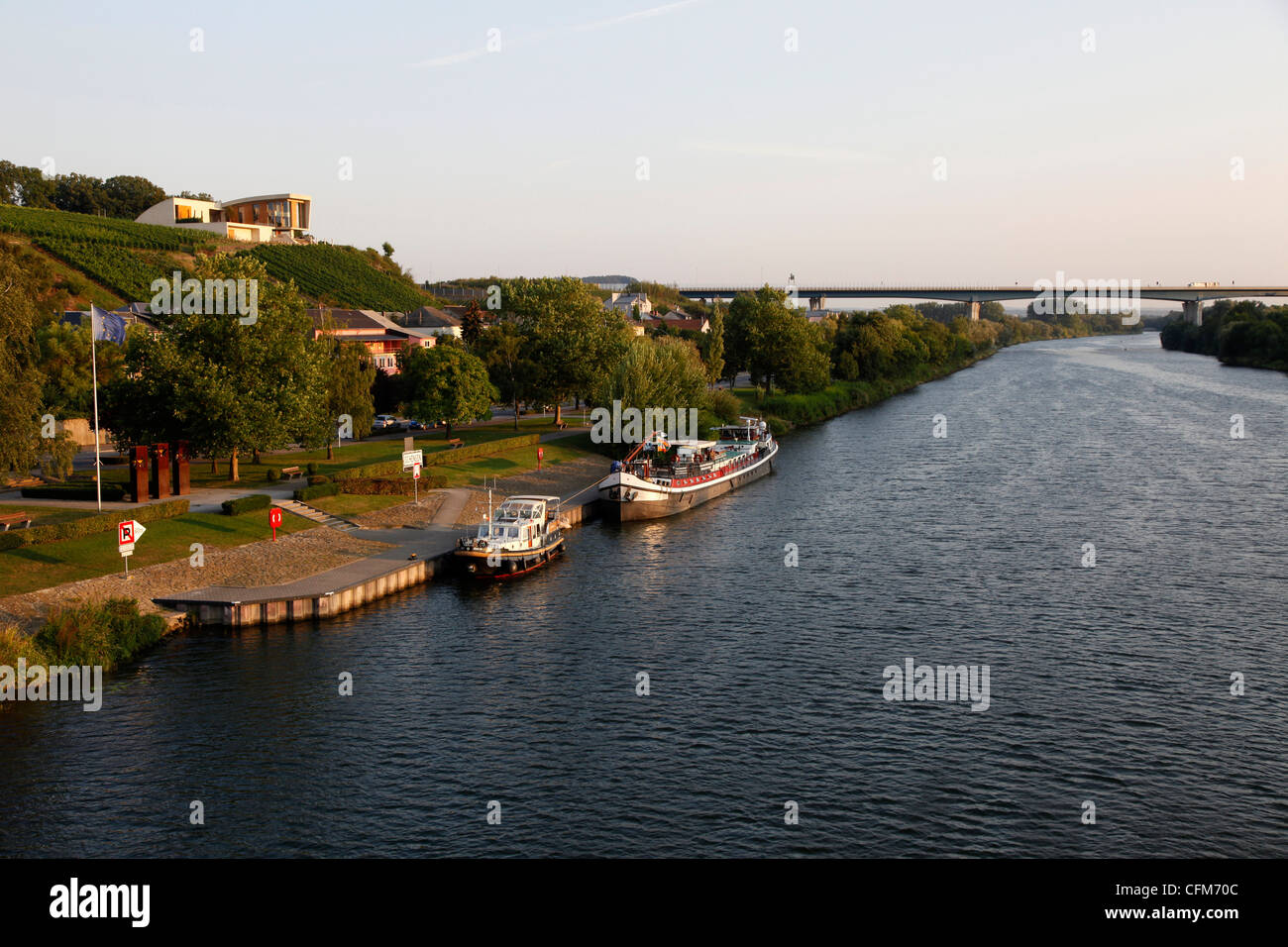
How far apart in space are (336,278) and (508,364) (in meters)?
94.7

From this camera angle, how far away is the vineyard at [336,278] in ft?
573

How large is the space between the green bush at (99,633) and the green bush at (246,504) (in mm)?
13050

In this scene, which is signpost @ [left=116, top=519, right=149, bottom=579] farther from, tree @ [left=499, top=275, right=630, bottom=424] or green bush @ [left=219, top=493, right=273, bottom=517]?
tree @ [left=499, top=275, right=630, bottom=424]

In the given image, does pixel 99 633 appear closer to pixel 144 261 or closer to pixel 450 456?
pixel 450 456

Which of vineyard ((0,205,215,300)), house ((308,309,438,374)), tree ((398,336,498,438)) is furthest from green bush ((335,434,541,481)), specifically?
vineyard ((0,205,215,300))

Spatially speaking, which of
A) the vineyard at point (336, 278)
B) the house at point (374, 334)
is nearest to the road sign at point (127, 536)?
the house at point (374, 334)

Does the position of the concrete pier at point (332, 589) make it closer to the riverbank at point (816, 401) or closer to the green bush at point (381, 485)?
the green bush at point (381, 485)

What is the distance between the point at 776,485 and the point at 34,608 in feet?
187

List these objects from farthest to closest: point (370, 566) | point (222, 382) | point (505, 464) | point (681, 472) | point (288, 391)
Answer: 1. point (505, 464)
2. point (681, 472)
3. point (288, 391)
4. point (222, 382)
5. point (370, 566)

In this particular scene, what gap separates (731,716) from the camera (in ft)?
115

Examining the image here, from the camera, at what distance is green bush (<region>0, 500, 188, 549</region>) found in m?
45.4

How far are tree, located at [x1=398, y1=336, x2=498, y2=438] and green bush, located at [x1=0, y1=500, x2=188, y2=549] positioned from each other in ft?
110

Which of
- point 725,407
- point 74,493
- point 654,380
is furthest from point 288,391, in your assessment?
point 725,407

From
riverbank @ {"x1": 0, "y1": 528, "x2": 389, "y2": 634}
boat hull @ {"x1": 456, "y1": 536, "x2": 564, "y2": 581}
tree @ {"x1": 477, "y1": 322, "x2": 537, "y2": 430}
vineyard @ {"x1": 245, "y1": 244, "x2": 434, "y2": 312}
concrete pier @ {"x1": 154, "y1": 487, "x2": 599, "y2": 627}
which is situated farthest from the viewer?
vineyard @ {"x1": 245, "y1": 244, "x2": 434, "y2": 312}
